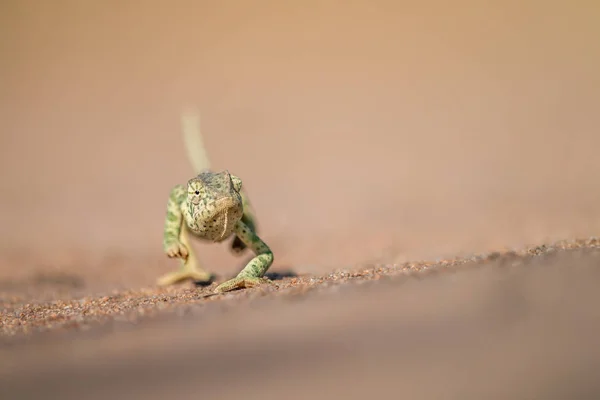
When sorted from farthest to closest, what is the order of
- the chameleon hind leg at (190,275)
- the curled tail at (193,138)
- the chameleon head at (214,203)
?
the curled tail at (193,138), the chameleon hind leg at (190,275), the chameleon head at (214,203)

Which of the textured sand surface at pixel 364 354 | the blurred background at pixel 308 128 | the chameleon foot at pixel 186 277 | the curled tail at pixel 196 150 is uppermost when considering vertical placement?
the blurred background at pixel 308 128

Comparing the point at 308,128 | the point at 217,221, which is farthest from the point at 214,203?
the point at 308,128

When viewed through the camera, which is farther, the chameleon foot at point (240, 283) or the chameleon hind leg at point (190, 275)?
the chameleon hind leg at point (190, 275)

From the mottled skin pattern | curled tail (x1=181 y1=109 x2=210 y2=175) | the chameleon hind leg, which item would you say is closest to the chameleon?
the mottled skin pattern

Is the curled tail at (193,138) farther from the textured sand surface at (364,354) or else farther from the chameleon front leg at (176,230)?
the textured sand surface at (364,354)

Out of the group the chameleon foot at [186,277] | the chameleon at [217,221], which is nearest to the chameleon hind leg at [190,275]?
the chameleon foot at [186,277]

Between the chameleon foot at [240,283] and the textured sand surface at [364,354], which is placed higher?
the chameleon foot at [240,283]

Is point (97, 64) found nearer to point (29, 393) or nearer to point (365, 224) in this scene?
point (365, 224)
